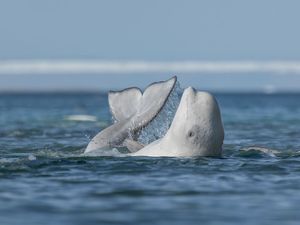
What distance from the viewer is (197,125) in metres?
21.2

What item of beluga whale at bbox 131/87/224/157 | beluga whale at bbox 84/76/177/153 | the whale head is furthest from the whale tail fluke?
the whale head

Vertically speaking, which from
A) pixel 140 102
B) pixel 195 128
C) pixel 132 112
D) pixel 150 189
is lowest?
pixel 150 189

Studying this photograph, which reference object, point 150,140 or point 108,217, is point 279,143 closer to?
point 150,140

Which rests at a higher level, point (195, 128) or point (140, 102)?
point (140, 102)

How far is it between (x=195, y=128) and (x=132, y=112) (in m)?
2.34

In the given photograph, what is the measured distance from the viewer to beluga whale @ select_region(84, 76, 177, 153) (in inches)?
890

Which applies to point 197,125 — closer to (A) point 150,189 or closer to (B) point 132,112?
(B) point 132,112

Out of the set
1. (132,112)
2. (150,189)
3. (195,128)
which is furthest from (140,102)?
(150,189)

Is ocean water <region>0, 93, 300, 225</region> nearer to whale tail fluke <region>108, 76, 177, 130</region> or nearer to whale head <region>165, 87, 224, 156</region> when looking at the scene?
whale head <region>165, 87, 224, 156</region>

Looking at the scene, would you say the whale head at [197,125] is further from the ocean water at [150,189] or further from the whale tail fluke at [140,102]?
the whale tail fluke at [140,102]

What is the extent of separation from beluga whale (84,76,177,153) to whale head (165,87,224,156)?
0.89m

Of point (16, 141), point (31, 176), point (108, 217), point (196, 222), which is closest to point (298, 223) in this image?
point (196, 222)

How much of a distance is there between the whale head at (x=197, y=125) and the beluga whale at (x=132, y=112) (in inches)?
35.1

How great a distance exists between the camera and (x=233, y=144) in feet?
101
